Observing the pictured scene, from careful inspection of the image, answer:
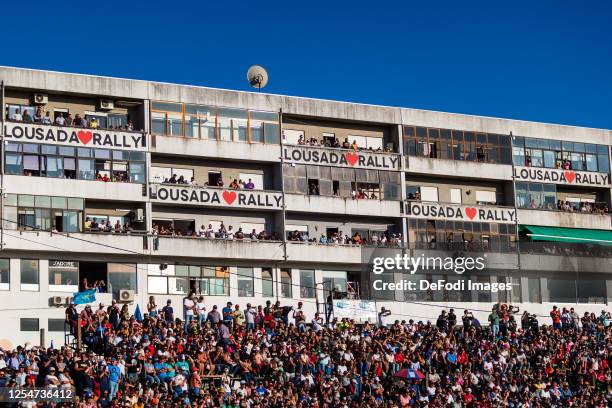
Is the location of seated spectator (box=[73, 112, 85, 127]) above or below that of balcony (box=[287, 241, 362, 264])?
above

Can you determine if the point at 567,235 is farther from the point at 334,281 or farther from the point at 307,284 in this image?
the point at 307,284

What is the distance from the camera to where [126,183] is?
204ft

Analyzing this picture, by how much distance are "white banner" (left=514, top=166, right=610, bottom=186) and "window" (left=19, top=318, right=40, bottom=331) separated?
30315 millimetres

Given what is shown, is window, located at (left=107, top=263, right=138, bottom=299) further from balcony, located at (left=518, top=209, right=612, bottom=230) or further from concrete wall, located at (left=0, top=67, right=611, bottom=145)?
balcony, located at (left=518, top=209, right=612, bottom=230)

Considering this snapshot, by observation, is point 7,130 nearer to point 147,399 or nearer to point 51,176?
point 51,176

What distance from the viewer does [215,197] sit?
64.6 m

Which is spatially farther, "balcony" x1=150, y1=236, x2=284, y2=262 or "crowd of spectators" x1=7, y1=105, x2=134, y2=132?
"balcony" x1=150, y1=236, x2=284, y2=262

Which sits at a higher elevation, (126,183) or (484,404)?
(126,183)

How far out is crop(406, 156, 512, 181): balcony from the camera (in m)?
70.9

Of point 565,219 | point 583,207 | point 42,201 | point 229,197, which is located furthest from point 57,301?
point 583,207

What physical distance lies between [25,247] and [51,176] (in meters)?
3.92

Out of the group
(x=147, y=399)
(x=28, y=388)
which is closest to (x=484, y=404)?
(x=147, y=399)

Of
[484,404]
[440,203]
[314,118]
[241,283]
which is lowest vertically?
[484,404]

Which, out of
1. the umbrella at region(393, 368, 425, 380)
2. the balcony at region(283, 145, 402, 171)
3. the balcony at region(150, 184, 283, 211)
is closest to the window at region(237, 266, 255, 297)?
the balcony at region(150, 184, 283, 211)
